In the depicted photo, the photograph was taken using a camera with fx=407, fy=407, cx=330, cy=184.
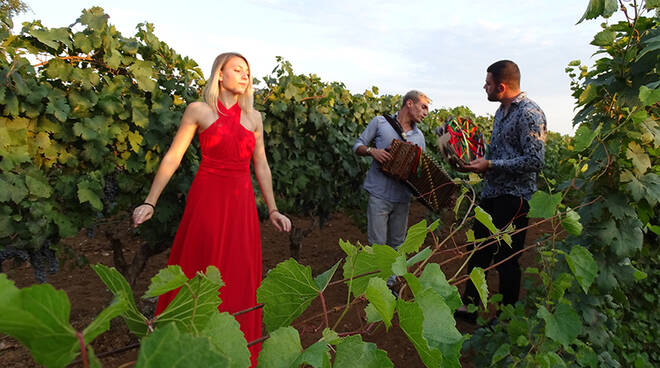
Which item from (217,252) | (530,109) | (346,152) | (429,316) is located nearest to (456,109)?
(346,152)

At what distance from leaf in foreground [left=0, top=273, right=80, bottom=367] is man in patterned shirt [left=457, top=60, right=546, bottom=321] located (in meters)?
3.32

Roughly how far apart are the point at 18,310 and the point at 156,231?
3.61m

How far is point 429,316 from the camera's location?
2.02ft

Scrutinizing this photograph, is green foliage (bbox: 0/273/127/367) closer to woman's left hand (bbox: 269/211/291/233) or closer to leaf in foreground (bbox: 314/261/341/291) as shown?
leaf in foreground (bbox: 314/261/341/291)

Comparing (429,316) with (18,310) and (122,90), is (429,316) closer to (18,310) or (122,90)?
(18,310)

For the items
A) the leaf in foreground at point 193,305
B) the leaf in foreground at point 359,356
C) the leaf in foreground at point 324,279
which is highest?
the leaf in foreground at point 193,305

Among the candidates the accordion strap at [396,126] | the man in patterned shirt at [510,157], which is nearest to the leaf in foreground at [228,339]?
the man in patterned shirt at [510,157]

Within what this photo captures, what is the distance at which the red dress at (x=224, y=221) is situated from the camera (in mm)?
2582

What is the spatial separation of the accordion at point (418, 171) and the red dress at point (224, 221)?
5.22ft

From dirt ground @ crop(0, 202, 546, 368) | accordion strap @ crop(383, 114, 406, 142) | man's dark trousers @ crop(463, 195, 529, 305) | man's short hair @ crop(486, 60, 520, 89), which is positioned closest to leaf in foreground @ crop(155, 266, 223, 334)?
dirt ground @ crop(0, 202, 546, 368)

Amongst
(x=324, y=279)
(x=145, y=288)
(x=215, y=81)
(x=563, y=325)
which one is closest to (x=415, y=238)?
(x=324, y=279)

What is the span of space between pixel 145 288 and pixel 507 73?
4.53 metres

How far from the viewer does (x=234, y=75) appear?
8.57ft

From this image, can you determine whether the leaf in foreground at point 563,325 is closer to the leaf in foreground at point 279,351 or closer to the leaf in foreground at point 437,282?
the leaf in foreground at point 437,282
